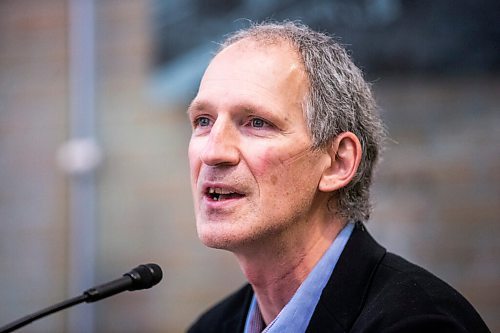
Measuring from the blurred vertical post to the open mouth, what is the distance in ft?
5.56

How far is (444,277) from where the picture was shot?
2.77 meters

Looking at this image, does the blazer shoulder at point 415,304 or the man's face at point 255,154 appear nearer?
the blazer shoulder at point 415,304

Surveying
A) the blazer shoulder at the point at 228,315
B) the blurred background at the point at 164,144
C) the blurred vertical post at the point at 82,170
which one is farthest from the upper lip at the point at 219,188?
the blurred vertical post at the point at 82,170

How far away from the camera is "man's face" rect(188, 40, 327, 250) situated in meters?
1.48

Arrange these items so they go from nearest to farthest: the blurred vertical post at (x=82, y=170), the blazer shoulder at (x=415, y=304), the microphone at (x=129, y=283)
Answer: the blazer shoulder at (x=415, y=304) < the microphone at (x=129, y=283) < the blurred vertical post at (x=82, y=170)

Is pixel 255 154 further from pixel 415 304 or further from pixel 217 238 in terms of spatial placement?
pixel 415 304

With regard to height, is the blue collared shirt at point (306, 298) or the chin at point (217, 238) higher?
the chin at point (217, 238)

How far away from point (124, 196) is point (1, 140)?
0.60 meters

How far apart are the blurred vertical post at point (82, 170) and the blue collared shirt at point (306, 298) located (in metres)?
1.72

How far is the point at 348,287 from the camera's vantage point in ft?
4.88

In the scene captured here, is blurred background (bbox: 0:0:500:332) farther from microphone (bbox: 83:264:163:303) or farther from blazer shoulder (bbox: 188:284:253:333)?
microphone (bbox: 83:264:163:303)

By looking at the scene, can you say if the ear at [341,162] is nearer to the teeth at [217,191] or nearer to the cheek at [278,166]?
the cheek at [278,166]

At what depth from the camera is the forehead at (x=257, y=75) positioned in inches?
59.3

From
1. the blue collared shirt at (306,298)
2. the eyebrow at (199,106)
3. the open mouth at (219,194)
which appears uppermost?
the eyebrow at (199,106)
